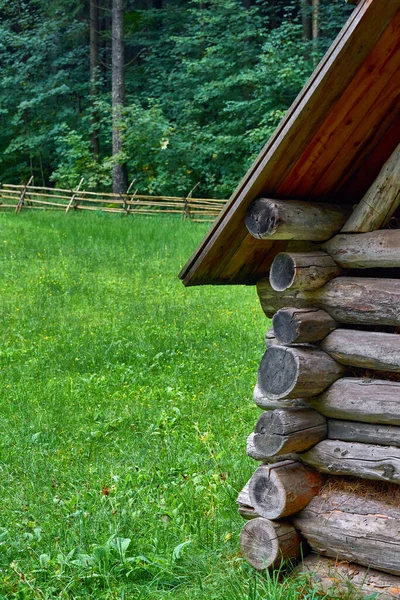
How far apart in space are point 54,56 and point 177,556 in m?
35.5

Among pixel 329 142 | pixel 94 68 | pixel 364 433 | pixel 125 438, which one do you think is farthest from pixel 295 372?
pixel 94 68

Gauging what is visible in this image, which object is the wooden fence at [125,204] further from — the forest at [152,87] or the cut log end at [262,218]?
the cut log end at [262,218]

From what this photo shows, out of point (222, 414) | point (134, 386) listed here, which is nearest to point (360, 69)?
point (222, 414)

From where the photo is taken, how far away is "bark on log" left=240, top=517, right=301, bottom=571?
450 centimetres

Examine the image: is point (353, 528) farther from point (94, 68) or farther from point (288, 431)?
point (94, 68)

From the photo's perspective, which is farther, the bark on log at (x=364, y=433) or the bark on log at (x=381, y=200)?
the bark on log at (x=381, y=200)

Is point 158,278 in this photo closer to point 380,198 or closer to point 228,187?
point 380,198

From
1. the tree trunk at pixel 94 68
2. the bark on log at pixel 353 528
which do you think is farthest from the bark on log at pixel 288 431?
the tree trunk at pixel 94 68

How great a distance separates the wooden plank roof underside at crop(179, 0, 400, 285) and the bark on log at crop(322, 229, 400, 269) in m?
0.34

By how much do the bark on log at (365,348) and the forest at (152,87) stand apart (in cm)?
2595

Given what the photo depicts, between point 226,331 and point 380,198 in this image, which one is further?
point 226,331

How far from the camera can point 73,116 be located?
36.5m

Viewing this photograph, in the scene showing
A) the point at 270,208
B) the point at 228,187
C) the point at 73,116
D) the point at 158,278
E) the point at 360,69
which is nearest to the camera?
the point at 360,69

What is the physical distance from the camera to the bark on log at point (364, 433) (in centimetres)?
435
